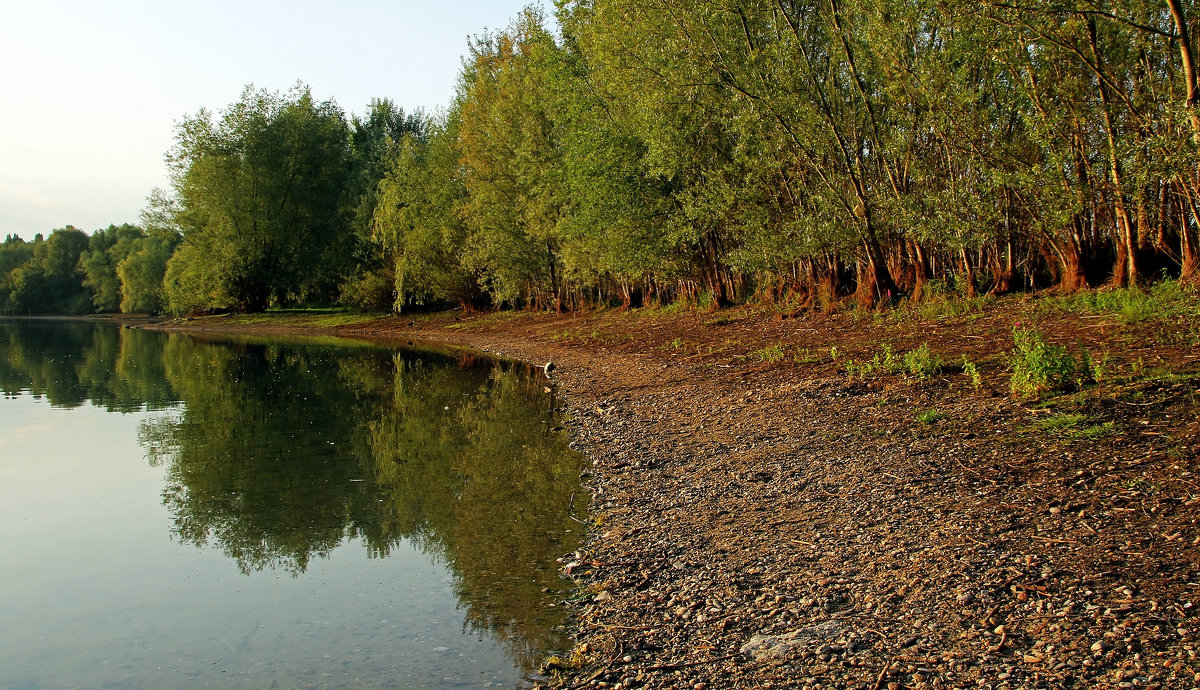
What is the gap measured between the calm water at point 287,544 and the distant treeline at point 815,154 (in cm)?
920

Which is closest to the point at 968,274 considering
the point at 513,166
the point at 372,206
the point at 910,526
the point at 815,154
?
the point at 815,154

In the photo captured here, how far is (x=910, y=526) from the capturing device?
661cm

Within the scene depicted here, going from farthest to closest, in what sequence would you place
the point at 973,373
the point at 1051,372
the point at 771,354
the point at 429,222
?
the point at 429,222
the point at 771,354
the point at 973,373
the point at 1051,372

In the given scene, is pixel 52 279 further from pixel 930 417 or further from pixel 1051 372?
pixel 1051 372

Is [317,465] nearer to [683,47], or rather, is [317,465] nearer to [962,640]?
[962,640]

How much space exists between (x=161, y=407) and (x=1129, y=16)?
860 inches

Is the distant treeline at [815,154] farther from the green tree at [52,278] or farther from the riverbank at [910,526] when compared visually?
the green tree at [52,278]

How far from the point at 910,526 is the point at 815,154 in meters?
15.5

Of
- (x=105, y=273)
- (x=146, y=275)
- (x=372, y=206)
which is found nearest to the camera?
(x=372, y=206)

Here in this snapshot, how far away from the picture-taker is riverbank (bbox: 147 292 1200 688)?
4.64 m

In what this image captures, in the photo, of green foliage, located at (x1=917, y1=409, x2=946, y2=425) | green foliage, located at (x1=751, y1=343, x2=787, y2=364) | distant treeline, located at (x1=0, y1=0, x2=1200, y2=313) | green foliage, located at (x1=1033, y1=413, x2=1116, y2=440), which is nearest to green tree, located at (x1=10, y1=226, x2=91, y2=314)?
distant treeline, located at (x1=0, y1=0, x2=1200, y2=313)

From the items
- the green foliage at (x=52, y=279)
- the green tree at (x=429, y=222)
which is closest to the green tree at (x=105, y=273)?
the green foliage at (x=52, y=279)

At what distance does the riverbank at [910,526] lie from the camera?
4637 mm

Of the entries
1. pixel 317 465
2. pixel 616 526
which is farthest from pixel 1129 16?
pixel 317 465
